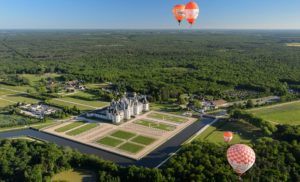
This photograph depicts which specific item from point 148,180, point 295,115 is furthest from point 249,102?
point 148,180

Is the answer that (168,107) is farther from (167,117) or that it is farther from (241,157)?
(241,157)

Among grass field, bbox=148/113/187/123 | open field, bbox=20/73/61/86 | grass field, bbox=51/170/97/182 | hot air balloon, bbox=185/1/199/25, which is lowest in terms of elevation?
open field, bbox=20/73/61/86

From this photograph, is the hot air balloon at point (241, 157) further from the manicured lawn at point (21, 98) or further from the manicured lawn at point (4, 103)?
the manicured lawn at point (4, 103)

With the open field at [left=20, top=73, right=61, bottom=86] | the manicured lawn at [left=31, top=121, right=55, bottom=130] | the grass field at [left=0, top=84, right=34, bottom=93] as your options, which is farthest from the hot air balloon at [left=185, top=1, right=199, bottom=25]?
the open field at [left=20, top=73, right=61, bottom=86]

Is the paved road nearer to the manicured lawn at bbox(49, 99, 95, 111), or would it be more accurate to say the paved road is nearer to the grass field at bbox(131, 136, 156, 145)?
the grass field at bbox(131, 136, 156, 145)

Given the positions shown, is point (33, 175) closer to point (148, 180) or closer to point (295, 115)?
point (148, 180)

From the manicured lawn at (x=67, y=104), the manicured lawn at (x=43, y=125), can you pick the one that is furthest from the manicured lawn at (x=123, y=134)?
the manicured lawn at (x=67, y=104)

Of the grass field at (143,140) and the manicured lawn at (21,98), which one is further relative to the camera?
the manicured lawn at (21,98)
